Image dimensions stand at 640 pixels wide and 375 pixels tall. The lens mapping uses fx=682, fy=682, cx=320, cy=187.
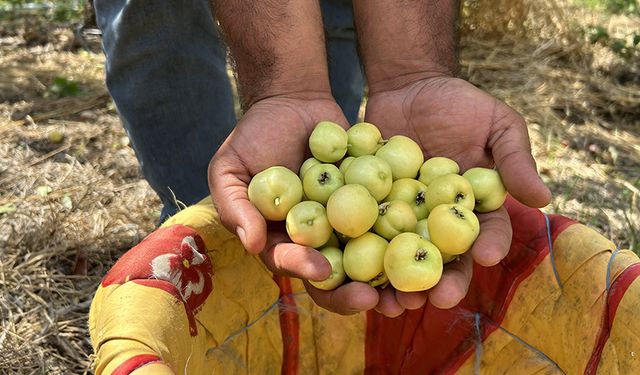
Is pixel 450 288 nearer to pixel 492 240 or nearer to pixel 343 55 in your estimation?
pixel 492 240

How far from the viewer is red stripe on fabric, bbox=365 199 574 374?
5.39ft

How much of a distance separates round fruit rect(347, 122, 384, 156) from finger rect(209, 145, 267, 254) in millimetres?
256

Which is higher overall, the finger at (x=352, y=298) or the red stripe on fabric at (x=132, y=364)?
the red stripe on fabric at (x=132, y=364)

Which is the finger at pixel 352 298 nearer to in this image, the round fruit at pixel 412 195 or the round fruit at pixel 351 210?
the round fruit at pixel 351 210

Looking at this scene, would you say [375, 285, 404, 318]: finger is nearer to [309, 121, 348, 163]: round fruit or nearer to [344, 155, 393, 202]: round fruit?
[344, 155, 393, 202]: round fruit

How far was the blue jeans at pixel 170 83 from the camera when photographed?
2.08 m

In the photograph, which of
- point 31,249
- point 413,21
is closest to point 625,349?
point 413,21

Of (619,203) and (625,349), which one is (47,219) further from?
(619,203)

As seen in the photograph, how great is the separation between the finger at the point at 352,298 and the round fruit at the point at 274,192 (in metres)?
0.21

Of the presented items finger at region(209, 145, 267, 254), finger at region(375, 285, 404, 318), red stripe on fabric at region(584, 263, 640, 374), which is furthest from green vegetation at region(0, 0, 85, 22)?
red stripe on fabric at region(584, 263, 640, 374)

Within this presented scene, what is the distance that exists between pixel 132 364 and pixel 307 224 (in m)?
0.44

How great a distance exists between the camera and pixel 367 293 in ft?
4.37

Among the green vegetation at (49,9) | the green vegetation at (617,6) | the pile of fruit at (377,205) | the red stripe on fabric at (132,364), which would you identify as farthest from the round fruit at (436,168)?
the green vegetation at (617,6)

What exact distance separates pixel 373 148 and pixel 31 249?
49.9 inches
